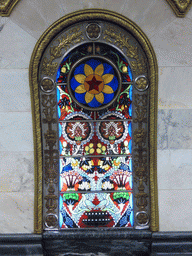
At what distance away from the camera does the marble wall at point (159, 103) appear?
11.0ft

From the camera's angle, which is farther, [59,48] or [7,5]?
[59,48]

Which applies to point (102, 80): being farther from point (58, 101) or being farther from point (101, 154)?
point (101, 154)

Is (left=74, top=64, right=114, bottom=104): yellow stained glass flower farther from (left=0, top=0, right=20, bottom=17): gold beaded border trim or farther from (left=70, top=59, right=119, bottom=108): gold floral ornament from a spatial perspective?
(left=0, top=0, right=20, bottom=17): gold beaded border trim

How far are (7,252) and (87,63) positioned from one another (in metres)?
2.25

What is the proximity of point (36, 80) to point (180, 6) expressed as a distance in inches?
66.2

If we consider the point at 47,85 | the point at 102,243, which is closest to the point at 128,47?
the point at 47,85

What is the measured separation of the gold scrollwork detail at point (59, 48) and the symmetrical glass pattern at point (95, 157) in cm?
10

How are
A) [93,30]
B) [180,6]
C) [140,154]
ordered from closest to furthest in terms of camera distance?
[180,6] → [93,30] → [140,154]

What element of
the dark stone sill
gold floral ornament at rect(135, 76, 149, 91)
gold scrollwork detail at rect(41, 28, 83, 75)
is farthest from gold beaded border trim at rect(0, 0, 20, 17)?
the dark stone sill

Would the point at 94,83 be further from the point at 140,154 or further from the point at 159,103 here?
the point at 140,154

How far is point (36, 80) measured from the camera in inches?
135

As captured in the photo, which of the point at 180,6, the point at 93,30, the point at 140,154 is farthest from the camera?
the point at 140,154

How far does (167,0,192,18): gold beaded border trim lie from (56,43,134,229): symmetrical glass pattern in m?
0.81

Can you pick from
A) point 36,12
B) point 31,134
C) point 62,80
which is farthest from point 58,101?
point 36,12
